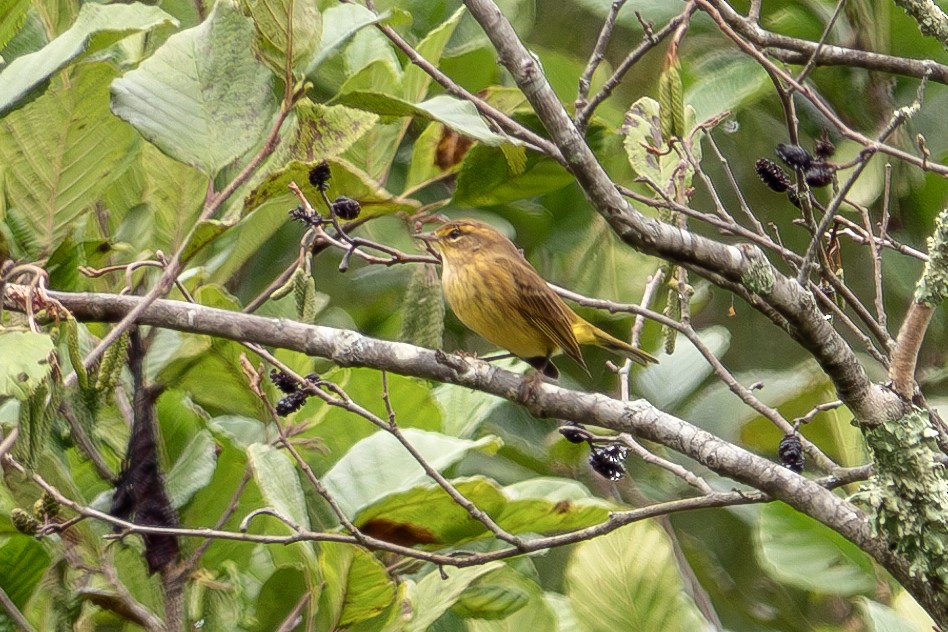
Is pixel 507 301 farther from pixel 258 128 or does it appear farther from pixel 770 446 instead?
pixel 258 128

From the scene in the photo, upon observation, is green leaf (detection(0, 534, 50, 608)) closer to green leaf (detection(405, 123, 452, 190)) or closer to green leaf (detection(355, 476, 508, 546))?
green leaf (detection(355, 476, 508, 546))

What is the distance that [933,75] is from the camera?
101 inches

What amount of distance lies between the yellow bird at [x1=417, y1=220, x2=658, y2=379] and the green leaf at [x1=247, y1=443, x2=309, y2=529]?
45.4 inches

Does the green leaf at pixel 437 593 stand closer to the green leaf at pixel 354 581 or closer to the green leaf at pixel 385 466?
the green leaf at pixel 354 581

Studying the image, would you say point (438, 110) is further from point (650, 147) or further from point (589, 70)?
point (650, 147)

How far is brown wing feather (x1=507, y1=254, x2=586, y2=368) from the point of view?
335 centimetres

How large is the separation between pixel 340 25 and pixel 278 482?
32.7 inches

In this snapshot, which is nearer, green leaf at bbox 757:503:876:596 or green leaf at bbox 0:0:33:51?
green leaf at bbox 0:0:33:51

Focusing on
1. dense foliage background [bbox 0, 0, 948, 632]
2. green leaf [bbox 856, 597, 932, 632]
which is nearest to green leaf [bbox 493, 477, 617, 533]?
dense foliage background [bbox 0, 0, 948, 632]

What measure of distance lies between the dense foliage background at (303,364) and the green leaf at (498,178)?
0.4 inches

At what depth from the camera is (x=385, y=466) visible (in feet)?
8.10

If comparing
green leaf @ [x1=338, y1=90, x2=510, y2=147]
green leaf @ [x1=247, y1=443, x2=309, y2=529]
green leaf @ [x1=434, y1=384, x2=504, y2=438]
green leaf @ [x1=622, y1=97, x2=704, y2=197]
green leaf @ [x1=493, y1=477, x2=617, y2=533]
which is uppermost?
green leaf @ [x1=338, y1=90, x2=510, y2=147]

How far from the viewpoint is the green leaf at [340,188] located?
208 cm

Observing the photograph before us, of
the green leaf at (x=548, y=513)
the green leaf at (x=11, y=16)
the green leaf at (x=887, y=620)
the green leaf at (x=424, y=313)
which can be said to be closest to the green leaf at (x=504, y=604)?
the green leaf at (x=548, y=513)
